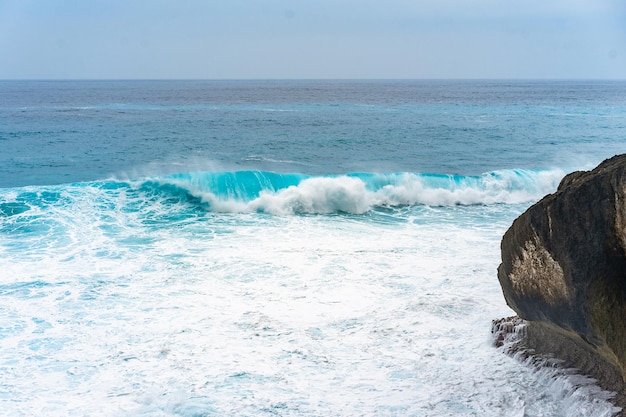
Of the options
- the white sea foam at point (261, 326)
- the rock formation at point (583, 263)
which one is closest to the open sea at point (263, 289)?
the white sea foam at point (261, 326)

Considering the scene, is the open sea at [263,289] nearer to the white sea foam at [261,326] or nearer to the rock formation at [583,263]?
the white sea foam at [261,326]

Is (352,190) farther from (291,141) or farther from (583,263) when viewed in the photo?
(291,141)

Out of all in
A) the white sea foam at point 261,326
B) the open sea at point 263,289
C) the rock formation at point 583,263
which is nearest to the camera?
the rock formation at point 583,263

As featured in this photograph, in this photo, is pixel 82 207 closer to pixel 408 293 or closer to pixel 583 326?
pixel 408 293

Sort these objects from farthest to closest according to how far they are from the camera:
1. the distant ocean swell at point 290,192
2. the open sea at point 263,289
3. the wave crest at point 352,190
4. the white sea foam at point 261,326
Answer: the wave crest at point 352,190 → the distant ocean swell at point 290,192 → the open sea at point 263,289 → the white sea foam at point 261,326

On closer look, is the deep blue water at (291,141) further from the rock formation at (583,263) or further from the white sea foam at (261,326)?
the rock formation at (583,263)

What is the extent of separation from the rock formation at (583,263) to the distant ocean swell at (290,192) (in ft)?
35.7

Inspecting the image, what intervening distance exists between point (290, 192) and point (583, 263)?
1257 centimetres

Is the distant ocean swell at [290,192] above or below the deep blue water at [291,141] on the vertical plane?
below

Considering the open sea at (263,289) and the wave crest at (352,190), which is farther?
the wave crest at (352,190)

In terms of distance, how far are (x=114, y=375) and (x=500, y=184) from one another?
15911 millimetres

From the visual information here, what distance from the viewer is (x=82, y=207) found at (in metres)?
15.8

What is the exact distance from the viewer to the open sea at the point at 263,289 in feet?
19.8

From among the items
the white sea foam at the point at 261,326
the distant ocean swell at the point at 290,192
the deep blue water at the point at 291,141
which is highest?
the deep blue water at the point at 291,141
